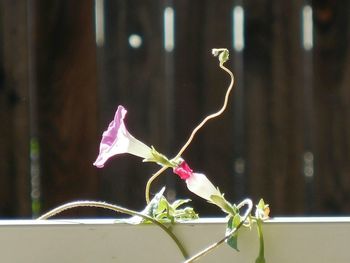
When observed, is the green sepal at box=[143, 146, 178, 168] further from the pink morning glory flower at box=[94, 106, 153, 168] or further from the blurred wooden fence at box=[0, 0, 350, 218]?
the blurred wooden fence at box=[0, 0, 350, 218]

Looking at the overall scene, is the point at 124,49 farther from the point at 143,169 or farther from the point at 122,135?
the point at 122,135

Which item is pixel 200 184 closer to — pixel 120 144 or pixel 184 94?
pixel 120 144

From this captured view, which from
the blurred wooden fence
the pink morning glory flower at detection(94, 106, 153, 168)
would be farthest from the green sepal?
the blurred wooden fence

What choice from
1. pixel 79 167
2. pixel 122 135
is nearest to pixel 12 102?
pixel 79 167

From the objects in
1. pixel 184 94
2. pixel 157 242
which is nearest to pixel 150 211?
pixel 157 242

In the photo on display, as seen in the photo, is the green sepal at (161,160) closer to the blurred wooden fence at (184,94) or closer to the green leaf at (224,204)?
the green leaf at (224,204)
